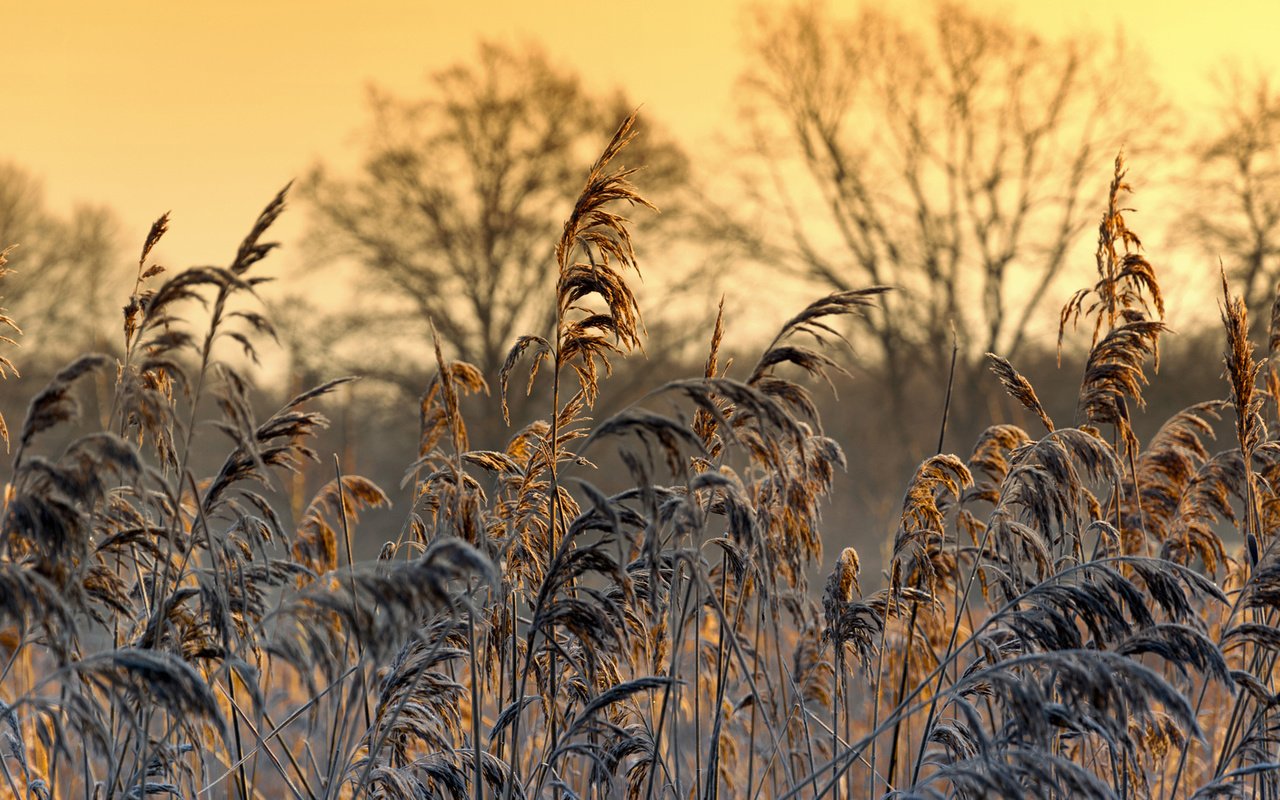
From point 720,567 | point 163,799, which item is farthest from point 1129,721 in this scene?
point 163,799

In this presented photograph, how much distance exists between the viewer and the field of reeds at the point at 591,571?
2334mm

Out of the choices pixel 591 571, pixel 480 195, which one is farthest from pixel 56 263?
pixel 591 571

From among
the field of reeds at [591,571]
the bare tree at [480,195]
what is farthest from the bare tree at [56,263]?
the field of reeds at [591,571]

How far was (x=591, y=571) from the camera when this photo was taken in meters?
2.93

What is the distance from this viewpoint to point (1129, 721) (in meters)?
3.61

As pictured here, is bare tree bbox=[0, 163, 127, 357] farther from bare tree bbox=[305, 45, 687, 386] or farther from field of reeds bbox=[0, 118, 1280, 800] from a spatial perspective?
field of reeds bbox=[0, 118, 1280, 800]

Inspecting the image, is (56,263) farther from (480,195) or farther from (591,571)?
(591,571)

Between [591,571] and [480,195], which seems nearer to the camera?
[591,571]

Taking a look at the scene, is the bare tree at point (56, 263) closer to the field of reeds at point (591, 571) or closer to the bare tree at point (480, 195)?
the bare tree at point (480, 195)

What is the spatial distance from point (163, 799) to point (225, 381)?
2.22 metres

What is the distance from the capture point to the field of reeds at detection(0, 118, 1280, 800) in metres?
2.33

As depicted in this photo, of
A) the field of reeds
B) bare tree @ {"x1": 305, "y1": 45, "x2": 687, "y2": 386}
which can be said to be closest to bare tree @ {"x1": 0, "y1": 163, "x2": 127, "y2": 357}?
bare tree @ {"x1": 305, "y1": 45, "x2": 687, "y2": 386}

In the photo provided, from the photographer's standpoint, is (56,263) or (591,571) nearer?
(591,571)

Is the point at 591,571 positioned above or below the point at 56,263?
below
